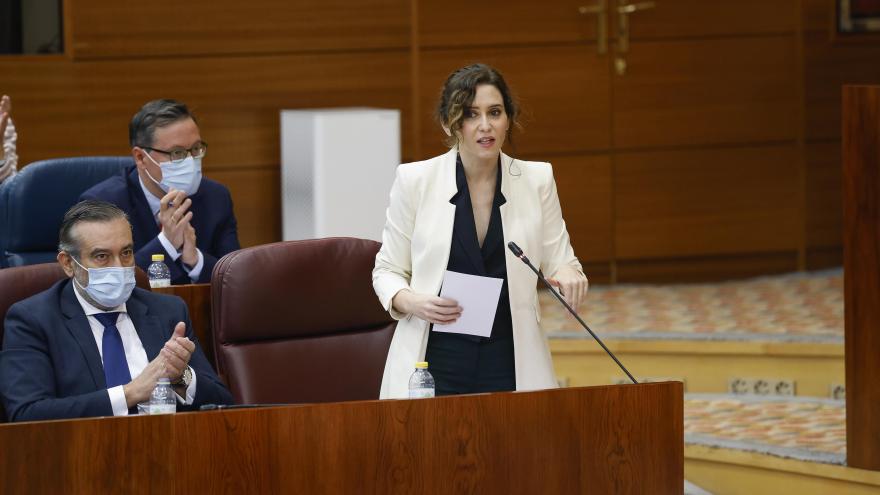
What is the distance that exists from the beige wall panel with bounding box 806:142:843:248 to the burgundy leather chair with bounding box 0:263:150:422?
4.87 metres

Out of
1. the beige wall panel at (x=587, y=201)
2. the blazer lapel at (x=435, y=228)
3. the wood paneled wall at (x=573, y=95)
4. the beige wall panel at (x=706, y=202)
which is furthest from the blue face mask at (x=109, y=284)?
the beige wall panel at (x=706, y=202)

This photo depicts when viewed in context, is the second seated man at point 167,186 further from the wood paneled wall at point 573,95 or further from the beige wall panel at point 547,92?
the beige wall panel at point 547,92

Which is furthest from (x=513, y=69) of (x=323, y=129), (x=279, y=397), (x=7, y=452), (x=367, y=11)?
(x=7, y=452)

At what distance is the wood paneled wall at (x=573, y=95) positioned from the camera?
6.05 m

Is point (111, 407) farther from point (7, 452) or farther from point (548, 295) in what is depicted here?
point (548, 295)

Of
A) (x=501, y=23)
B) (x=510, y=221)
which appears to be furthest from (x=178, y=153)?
(x=501, y=23)

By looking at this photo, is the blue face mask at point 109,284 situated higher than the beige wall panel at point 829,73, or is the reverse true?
the beige wall panel at point 829,73

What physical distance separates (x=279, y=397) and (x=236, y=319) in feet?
0.76

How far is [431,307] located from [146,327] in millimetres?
638

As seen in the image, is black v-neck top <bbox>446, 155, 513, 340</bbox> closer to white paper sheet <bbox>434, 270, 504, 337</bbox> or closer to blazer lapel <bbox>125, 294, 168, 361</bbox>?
white paper sheet <bbox>434, 270, 504, 337</bbox>

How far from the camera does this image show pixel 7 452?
7.15 ft

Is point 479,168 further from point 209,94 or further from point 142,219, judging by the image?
point 209,94

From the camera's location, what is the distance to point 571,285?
2.90m

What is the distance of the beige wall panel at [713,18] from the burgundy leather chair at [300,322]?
11.8 ft
